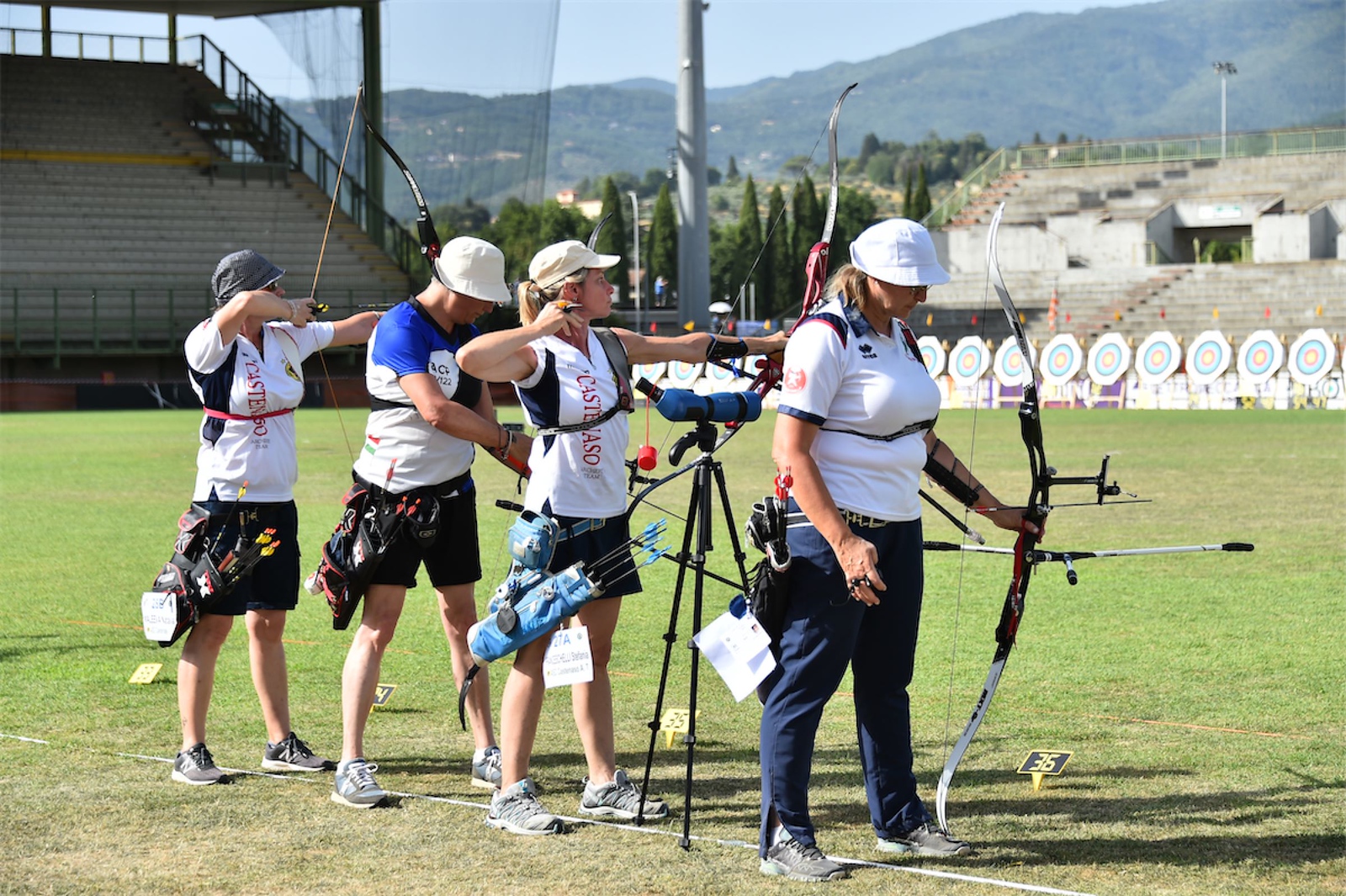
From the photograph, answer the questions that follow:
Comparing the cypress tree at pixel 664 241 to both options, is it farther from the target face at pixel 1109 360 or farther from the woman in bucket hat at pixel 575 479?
the woman in bucket hat at pixel 575 479

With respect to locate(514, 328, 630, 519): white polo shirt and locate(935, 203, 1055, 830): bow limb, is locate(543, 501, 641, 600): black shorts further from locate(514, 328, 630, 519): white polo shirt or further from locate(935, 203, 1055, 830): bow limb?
locate(935, 203, 1055, 830): bow limb

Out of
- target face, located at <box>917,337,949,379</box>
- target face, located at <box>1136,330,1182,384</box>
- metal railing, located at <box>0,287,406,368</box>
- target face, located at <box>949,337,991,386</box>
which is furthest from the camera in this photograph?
metal railing, located at <box>0,287,406,368</box>

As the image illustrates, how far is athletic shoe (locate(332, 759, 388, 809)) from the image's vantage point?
420 centimetres

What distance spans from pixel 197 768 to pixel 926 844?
88.3 inches

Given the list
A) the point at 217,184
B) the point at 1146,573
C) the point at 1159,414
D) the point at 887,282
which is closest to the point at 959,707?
the point at 887,282

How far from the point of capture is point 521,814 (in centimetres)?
398

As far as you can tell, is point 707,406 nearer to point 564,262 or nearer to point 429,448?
point 564,262

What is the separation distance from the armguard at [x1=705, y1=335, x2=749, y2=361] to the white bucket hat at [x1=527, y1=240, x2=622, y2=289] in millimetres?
530

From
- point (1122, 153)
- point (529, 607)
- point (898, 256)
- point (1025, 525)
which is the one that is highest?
point (1122, 153)

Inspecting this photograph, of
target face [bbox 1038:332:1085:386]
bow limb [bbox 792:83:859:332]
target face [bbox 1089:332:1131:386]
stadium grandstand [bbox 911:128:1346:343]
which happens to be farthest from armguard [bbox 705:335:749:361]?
stadium grandstand [bbox 911:128:1346:343]

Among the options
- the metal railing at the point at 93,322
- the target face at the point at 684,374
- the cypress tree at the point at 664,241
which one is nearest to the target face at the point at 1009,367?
the target face at the point at 684,374

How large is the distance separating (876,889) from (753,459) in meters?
12.6

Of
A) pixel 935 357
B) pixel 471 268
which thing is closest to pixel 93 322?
pixel 935 357

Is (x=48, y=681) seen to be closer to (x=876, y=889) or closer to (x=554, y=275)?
(x=554, y=275)
